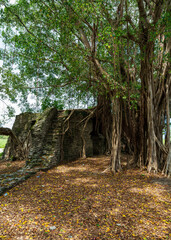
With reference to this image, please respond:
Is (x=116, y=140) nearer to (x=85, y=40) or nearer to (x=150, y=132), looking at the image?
(x=150, y=132)

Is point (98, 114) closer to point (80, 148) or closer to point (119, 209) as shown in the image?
point (80, 148)

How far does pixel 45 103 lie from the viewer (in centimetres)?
1011

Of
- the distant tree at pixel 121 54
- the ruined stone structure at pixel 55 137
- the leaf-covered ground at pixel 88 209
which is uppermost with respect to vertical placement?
the distant tree at pixel 121 54

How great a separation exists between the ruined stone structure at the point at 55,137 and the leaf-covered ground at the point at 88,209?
1890 mm

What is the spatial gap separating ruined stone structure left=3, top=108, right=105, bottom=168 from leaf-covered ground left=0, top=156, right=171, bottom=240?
6.20 feet

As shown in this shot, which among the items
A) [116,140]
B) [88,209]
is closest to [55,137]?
[116,140]

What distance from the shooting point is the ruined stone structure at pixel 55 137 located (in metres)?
6.60

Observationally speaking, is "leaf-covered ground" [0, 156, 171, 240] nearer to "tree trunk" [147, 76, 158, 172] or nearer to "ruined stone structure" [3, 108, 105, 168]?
"tree trunk" [147, 76, 158, 172]

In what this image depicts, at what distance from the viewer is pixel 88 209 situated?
9.62 feet

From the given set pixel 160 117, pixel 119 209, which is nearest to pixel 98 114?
pixel 160 117

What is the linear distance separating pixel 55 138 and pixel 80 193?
379 cm

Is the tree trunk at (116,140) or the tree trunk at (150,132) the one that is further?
the tree trunk at (116,140)

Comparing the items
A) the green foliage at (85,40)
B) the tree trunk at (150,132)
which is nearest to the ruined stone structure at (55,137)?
the green foliage at (85,40)

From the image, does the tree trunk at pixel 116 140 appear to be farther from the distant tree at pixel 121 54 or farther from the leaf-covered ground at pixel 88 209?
the leaf-covered ground at pixel 88 209
